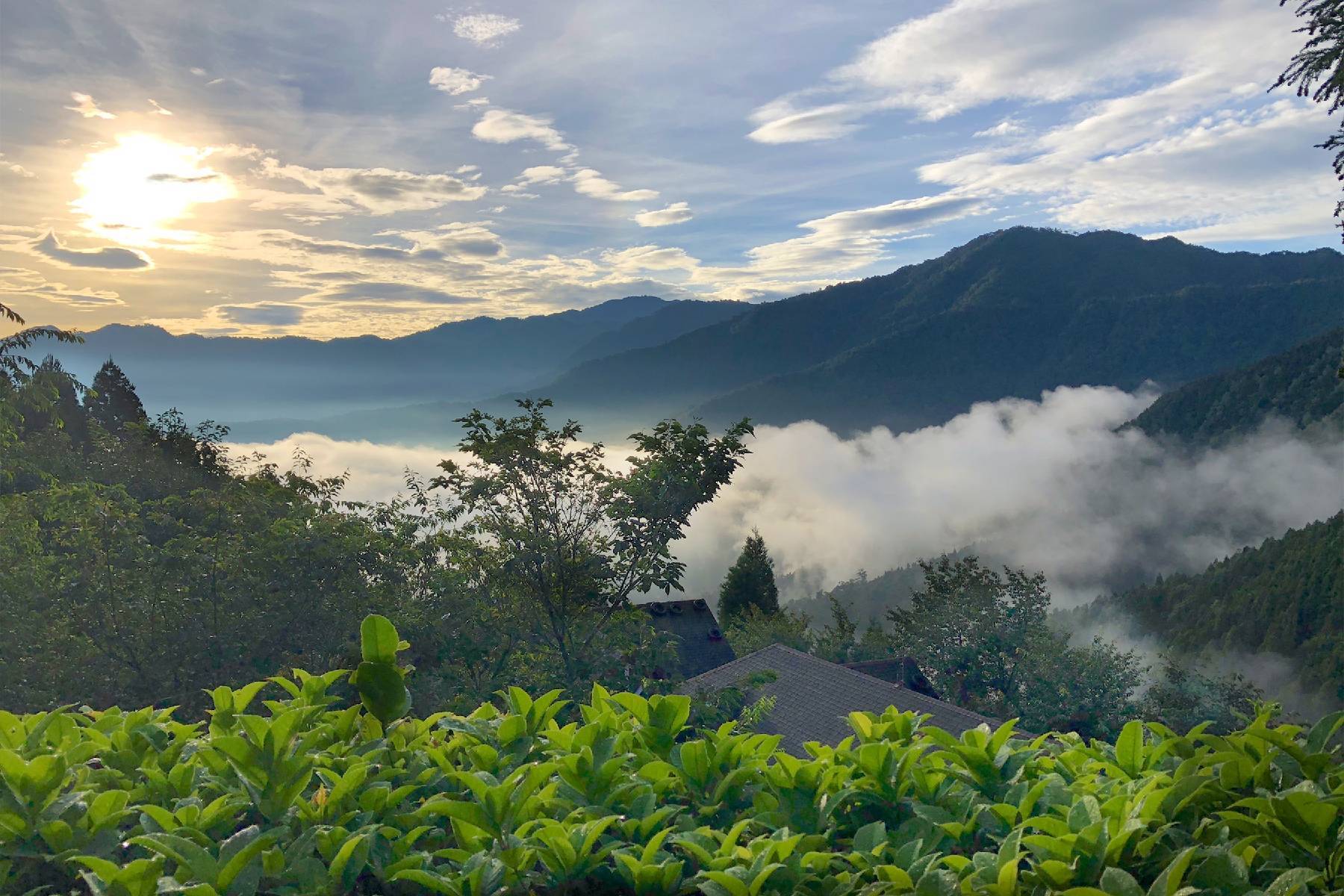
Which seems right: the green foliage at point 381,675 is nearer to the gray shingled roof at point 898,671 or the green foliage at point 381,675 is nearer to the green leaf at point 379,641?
the green leaf at point 379,641

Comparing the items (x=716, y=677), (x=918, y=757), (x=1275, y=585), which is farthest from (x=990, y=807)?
(x=1275, y=585)

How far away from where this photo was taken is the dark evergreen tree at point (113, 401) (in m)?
35.1

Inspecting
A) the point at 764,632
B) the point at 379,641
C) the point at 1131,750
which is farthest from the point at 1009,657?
the point at 379,641

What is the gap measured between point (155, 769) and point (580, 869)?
4.63 feet

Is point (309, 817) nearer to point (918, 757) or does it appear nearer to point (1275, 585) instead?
point (918, 757)

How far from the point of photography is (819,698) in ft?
66.6

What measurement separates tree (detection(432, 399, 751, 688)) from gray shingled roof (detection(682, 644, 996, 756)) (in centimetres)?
598

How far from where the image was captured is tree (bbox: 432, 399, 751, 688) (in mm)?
11969

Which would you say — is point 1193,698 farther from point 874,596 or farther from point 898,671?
point 874,596

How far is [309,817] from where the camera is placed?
2.35 metres

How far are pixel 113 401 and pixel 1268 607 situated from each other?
103989 mm

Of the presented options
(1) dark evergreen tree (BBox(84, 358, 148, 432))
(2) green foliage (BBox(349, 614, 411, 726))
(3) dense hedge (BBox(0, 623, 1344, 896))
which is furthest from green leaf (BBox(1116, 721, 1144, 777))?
(1) dark evergreen tree (BBox(84, 358, 148, 432))

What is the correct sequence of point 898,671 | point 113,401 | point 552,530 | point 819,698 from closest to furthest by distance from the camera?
point 552,530
point 819,698
point 113,401
point 898,671

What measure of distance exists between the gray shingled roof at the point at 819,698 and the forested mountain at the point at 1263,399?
6033 inches
